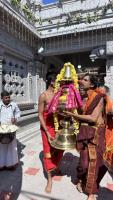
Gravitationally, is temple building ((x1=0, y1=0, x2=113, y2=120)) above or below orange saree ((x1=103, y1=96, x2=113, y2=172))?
above

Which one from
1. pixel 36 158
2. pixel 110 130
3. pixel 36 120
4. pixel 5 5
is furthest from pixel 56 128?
pixel 36 120

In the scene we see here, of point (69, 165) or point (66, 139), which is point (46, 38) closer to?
point (69, 165)

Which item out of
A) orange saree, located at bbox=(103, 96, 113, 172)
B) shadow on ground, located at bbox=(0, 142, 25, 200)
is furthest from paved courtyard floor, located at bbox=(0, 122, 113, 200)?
orange saree, located at bbox=(103, 96, 113, 172)

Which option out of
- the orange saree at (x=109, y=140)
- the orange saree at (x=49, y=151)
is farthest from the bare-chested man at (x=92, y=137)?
the orange saree at (x=49, y=151)

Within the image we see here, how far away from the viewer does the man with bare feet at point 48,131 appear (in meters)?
3.82

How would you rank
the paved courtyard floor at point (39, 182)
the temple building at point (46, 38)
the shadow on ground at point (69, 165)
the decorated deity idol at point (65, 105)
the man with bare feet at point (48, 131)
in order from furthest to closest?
the temple building at point (46, 38) < the shadow on ground at point (69, 165) < the man with bare feet at point (48, 131) < the paved courtyard floor at point (39, 182) < the decorated deity idol at point (65, 105)

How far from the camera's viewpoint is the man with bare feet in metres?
3.82

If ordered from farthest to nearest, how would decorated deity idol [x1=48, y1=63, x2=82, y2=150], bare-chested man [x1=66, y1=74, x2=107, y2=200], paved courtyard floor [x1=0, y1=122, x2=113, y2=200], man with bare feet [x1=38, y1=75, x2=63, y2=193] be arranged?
man with bare feet [x1=38, y1=75, x2=63, y2=193] → paved courtyard floor [x1=0, y1=122, x2=113, y2=200] → decorated deity idol [x1=48, y1=63, x2=82, y2=150] → bare-chested man [x1=66, y1=74, x2=107, y2=200]

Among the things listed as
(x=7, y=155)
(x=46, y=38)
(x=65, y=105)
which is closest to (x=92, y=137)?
(x=65, y=105)

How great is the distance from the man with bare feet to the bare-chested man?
2.05 feet

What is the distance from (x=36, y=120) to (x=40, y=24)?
4.71 meters

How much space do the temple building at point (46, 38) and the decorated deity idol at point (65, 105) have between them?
574cm

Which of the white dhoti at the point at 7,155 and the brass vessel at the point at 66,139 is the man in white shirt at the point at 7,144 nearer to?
the white dhoti at the point at 7,155

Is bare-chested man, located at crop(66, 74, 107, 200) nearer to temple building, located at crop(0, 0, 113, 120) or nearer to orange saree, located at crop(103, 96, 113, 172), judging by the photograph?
orange saree, located at crop(103, 96, 113, 172)
